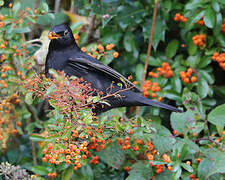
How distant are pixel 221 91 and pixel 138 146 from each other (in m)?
0.92

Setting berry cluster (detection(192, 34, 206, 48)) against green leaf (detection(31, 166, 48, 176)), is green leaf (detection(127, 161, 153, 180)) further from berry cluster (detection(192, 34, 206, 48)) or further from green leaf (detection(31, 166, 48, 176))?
berry cluster (detection(192, 34, 206, 48))

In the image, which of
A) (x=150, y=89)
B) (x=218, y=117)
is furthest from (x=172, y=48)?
(x=218, y=117)

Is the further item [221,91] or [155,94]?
[221,91]

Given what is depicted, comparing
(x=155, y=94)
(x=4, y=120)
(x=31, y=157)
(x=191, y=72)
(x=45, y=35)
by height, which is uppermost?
(x=45, y=35)

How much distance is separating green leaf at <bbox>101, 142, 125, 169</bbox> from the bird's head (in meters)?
0.78

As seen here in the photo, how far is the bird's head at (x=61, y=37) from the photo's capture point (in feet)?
5.44

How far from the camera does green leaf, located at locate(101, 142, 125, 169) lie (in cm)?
218

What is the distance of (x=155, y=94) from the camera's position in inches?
95.1

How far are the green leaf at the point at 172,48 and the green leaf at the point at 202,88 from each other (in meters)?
0.32

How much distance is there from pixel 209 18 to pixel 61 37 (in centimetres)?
106

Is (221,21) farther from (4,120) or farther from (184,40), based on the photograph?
(4,120)

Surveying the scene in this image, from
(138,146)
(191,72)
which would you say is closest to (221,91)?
(191,72)

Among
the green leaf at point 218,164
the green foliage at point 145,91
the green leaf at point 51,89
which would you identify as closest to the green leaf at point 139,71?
the green foliage at point 145,91

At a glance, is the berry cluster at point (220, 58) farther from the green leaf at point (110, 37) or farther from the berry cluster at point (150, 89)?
the green leaf at point (110, 37)
